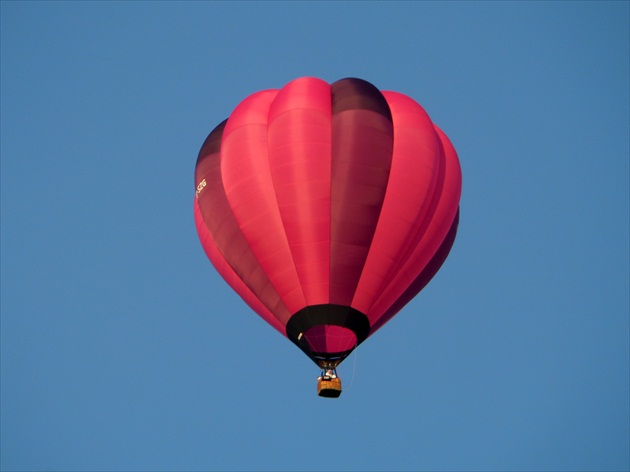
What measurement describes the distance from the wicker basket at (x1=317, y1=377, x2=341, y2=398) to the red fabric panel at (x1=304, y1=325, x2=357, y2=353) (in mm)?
523

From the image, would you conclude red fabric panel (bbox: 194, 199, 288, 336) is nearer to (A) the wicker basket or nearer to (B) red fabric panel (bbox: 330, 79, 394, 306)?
(A) the wicker basket


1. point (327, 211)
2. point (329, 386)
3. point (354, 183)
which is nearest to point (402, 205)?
point (354, 183)

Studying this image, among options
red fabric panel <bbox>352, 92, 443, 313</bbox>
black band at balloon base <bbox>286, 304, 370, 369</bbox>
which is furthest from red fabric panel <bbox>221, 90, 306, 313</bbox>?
red fabric panel <bbox>352, 92, 443, 313</bbox>

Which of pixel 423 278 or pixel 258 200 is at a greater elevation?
pixel 258 200

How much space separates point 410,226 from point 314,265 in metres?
1.98

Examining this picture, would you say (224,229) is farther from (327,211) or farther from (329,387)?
(329,387)

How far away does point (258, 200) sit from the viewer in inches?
956

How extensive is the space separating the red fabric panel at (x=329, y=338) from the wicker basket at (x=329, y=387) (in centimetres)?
52

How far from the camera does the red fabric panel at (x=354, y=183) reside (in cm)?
2372

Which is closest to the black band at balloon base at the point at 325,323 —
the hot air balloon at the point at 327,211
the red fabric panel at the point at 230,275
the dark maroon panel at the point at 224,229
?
the hot air balloon at the point at 327,211

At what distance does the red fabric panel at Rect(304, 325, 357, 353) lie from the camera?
2369 centimetres

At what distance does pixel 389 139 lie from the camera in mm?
24750

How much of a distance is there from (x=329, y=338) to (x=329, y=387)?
883 millimetres

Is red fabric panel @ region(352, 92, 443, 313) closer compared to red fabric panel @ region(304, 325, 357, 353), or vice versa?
red fabric panel @ region(304, 325, 357, 353)
